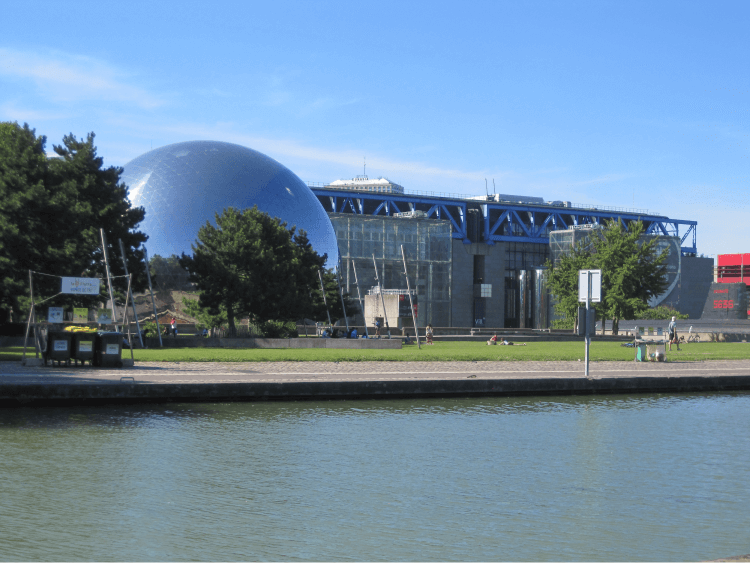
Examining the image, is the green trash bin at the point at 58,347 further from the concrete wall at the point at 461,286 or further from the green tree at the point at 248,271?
the concrete wall at the point at 461,286

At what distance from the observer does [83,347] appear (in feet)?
81.6

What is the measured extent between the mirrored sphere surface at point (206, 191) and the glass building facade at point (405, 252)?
85.9 ft

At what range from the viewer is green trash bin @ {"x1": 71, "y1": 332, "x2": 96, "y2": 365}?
81.5 ft

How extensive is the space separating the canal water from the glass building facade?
7794 centimetres

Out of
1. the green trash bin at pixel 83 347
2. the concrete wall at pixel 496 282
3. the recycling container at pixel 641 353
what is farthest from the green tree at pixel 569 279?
the concrete wall at pixel 496 282

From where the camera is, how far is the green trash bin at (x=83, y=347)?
24828 millimetres

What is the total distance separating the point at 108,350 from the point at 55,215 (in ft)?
58.6

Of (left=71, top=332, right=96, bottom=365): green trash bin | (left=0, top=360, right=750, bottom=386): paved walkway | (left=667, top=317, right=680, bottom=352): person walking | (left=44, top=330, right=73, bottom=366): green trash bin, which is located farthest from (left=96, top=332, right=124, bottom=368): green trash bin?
(left=667, top=317, right=680, bottom=352): person walking

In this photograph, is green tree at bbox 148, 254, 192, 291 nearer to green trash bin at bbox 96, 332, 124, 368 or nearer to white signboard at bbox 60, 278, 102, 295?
white signboard at bbox 60, 278, 102, 295

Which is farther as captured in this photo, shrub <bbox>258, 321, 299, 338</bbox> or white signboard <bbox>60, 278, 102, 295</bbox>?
shrub <bbox>258, 321, 299, 338</bbox>

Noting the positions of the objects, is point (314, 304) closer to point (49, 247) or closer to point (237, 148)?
point (49, 247)

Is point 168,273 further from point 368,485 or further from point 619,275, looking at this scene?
point 368,485

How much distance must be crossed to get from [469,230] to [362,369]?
92.3 m

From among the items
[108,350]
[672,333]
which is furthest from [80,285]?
[672,333]
